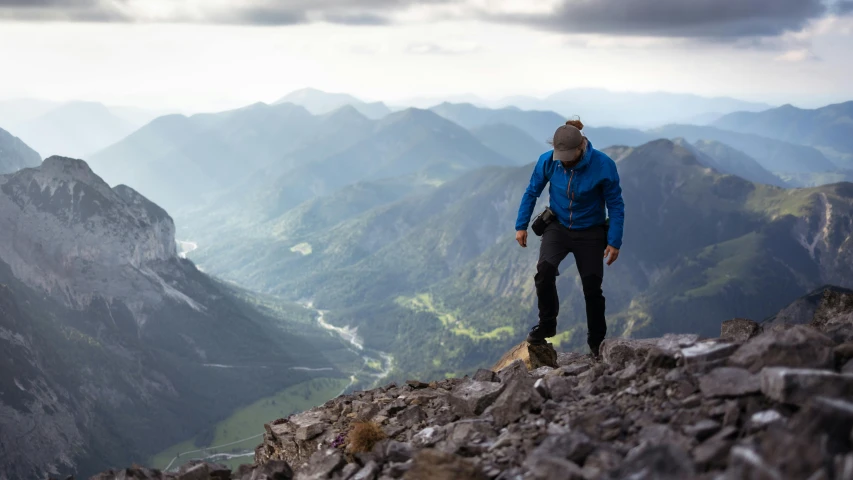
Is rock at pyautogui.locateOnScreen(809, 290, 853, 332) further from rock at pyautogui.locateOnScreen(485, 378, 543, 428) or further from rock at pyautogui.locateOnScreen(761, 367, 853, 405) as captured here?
rock at pyautogui.locateOnScreen(485, 378, 543, 428)

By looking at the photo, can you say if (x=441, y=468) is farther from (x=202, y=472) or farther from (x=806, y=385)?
(x=202, y=472)

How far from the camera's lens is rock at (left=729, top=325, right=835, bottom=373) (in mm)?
10297

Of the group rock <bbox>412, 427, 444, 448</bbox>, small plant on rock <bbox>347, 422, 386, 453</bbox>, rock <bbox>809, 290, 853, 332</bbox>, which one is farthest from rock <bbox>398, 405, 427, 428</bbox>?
rock <bbox>809, 290, 853, 332</bbox>

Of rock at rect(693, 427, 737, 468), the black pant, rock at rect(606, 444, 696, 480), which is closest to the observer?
rock at rect(606, 444, 696, 480)

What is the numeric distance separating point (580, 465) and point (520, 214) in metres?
9.03

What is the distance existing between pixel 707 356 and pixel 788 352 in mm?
1248

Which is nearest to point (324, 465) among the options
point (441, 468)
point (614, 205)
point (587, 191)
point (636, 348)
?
point (441, 468)

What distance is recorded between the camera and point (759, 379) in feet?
32.2

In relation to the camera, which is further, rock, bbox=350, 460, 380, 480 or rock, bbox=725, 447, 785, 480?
rock, bbox=350, 460, 380, 480

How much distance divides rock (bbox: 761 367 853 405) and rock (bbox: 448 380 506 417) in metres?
5.77

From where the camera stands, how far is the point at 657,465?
312 inches

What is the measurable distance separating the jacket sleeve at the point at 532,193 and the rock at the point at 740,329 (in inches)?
214

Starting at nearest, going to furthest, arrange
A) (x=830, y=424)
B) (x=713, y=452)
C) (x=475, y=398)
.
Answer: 1. (x=830, y=424)
2. (x=713, y=452)
3. (x=475, y=398)

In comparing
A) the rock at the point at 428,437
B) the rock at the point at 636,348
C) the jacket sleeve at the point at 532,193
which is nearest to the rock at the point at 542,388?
the rock at the point at 636,348
